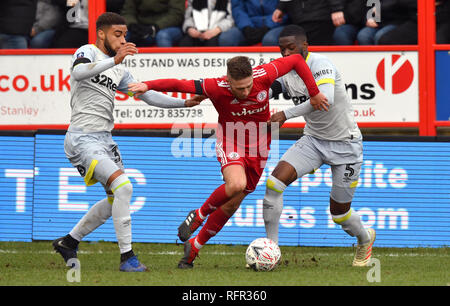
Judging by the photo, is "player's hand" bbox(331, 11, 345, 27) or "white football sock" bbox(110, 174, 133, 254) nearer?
"white football sock" bbox(110, 174, 133, 254)

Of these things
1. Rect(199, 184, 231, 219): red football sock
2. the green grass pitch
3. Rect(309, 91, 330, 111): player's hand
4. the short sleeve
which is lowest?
the green grass pitch

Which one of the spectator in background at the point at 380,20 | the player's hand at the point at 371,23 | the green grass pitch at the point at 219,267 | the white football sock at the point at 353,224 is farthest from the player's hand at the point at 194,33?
the white football sock at the point at 353,224

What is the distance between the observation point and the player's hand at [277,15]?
462 inches

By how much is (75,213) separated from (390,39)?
4539 mm

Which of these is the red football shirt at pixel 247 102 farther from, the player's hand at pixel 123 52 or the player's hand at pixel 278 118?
the player's hand at pixel 123 52

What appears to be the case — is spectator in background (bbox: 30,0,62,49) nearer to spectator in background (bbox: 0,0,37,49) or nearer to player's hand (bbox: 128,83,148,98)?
spectator in background (bbox: 0,0,37,49)

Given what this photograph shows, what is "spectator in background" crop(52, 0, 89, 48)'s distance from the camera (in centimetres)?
1203

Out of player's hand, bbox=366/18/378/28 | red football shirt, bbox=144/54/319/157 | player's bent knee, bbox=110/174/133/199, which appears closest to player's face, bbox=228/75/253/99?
red football shirt, bbox=144/54/319/157

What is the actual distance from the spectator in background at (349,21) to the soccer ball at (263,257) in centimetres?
438

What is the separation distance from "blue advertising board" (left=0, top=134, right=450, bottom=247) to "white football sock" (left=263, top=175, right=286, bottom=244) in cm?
180
